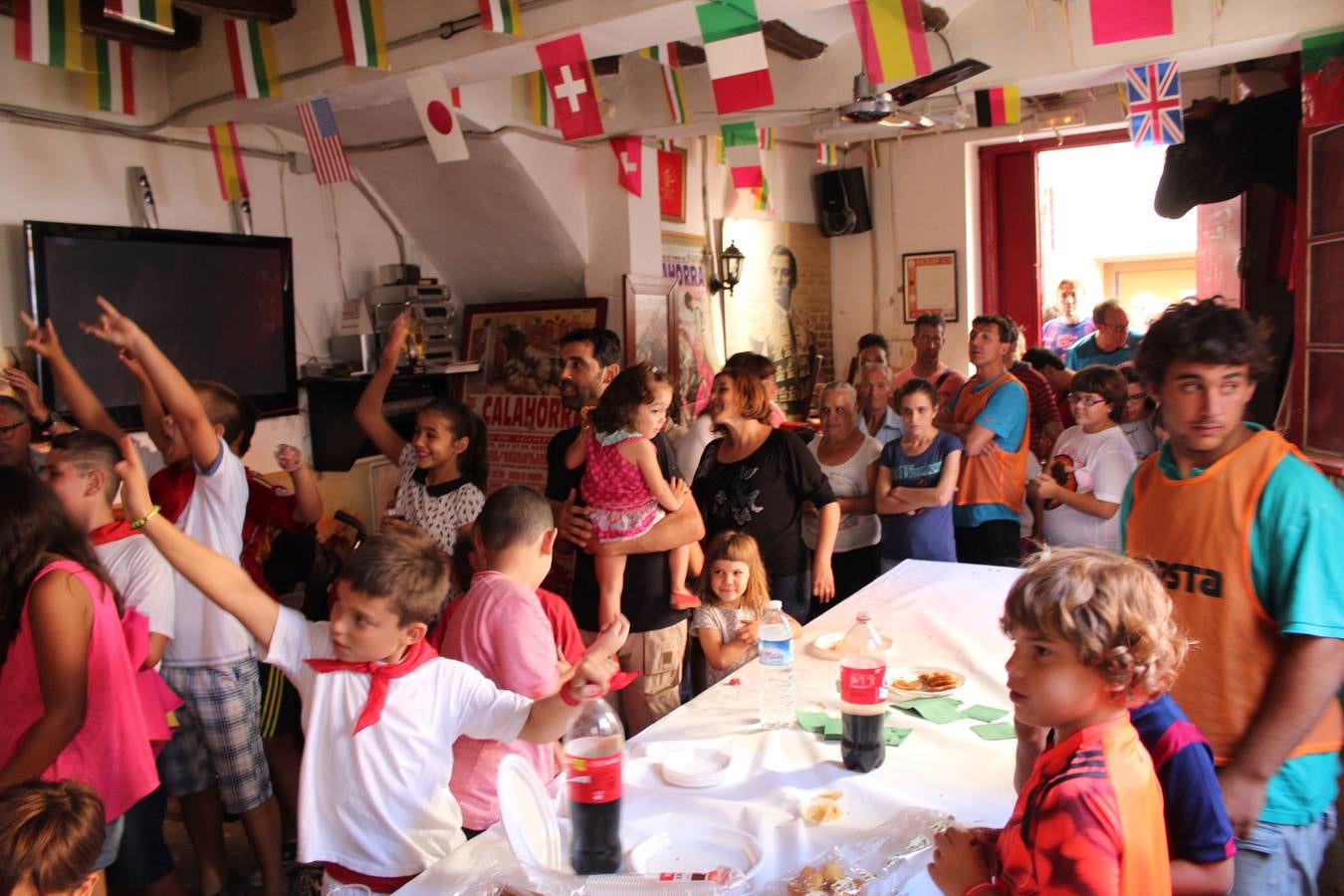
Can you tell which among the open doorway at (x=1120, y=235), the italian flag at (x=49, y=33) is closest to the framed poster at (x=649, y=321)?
the italian flag at (x=49, y=33)

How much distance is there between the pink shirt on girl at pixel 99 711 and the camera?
2193mm

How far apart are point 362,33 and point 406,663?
10.8ft

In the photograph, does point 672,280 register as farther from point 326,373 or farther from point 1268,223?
point 1268,223

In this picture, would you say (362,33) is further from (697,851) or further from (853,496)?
(697,851)

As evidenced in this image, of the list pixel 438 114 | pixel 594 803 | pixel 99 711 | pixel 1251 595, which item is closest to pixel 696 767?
pixel 594 803

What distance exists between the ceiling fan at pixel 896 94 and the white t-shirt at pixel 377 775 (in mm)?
3530

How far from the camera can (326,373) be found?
5.45 m

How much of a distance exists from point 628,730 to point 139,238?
3207 mm

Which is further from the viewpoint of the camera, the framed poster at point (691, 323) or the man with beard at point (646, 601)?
the framed poster at point (691, 323)

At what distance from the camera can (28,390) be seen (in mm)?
3982

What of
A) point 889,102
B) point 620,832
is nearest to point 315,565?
point 620,832

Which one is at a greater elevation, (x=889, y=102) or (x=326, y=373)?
(x=889, y=102)

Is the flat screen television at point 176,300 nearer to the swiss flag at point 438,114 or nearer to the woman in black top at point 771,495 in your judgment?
the swiss flag at point 438,114

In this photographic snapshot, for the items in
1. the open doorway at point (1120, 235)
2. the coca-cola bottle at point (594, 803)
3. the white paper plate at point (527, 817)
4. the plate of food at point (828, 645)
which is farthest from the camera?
the open doorway at point (1120, 235)
